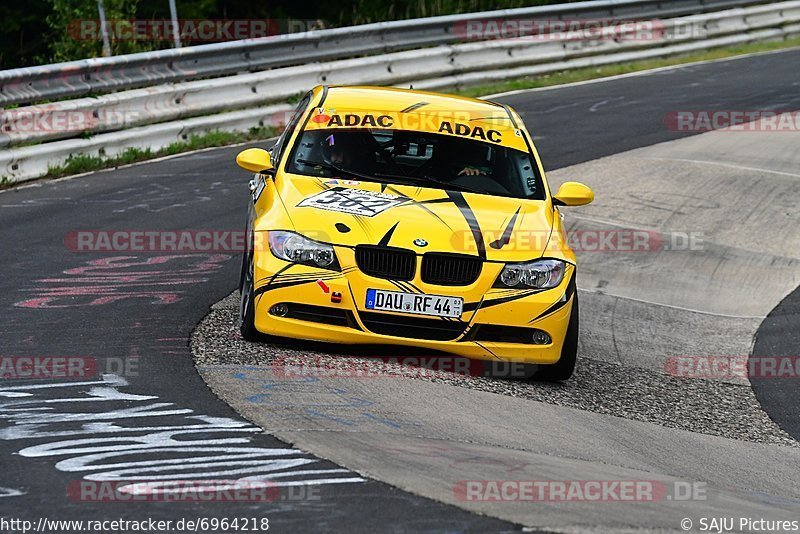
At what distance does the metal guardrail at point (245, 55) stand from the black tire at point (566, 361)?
8.15 metres

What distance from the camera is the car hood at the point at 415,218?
776 centimetres

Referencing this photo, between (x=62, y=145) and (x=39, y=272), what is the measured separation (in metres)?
4.85

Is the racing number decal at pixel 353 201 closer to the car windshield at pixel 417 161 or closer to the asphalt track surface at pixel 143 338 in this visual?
the car windshield at pixel 417 161

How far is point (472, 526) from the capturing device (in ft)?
15.9

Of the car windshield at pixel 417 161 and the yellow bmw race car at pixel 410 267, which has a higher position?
the car windshield at pixel 417 161

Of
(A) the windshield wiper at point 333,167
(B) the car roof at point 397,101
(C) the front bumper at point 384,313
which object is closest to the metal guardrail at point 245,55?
(B) the car roof at point 397,101

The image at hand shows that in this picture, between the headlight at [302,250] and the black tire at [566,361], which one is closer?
the headlight at [302,250]

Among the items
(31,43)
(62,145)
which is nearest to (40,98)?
(62,145)

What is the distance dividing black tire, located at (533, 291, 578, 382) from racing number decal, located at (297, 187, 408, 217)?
1.32m

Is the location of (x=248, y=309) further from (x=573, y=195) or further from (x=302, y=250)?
(x=573, y=195)

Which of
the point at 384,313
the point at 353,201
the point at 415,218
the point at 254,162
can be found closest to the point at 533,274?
the point at 415,218

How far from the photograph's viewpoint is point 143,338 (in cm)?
811

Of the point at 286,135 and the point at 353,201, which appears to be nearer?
the point at 353,201

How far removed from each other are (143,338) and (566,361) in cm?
270
